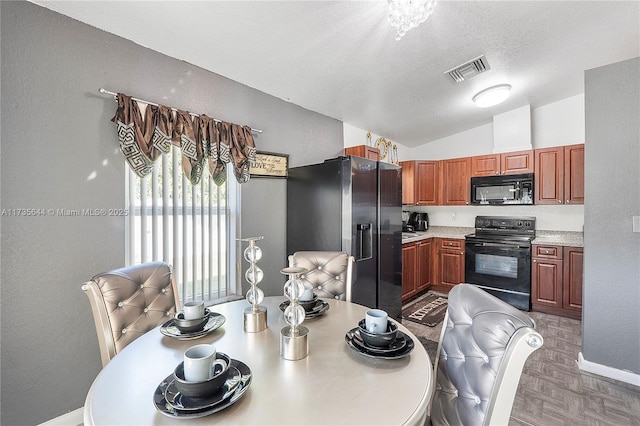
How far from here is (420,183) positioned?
14.9 feet

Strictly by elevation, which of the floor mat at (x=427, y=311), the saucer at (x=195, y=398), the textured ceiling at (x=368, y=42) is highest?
the textured ceiling at (x=368, y=42)

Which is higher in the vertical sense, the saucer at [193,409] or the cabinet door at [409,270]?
the saucer at [193,409]

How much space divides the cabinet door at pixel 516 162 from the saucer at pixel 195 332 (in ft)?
13.6

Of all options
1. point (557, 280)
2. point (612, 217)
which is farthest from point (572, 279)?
point (612, 217)

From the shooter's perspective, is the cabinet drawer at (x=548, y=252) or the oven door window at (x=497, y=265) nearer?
the cabinet drawer at (x=548, y=252)

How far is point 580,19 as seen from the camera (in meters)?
2.04

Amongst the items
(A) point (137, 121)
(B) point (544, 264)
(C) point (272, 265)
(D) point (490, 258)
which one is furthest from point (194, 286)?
(B) point (544, 264)

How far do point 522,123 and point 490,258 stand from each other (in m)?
1.95

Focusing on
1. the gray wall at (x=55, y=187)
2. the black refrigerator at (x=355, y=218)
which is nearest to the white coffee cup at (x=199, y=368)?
the gray wall at (x=55, y=187)

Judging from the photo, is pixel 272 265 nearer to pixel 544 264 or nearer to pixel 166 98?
pixel 166 98

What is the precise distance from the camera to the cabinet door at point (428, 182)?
14.6ft

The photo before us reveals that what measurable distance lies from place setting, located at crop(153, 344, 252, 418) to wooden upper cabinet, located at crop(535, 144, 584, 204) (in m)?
4.23

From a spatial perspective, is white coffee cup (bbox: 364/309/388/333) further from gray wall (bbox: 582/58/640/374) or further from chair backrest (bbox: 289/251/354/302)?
gray wall (bbox: 582/58/640/374)

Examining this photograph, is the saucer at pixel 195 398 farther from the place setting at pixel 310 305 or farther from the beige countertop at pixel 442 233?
the beige countertop at pixel 442 233
